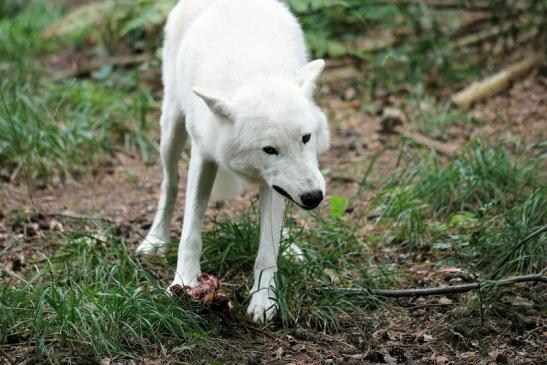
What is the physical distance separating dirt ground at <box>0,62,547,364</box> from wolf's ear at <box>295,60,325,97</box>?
1236mm

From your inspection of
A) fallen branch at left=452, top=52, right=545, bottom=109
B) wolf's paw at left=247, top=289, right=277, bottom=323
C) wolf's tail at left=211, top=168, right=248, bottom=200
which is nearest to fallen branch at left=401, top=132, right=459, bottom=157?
fallen branch at left=452, top=52, right=545, bottom=109

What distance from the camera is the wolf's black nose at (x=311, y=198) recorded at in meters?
3.69

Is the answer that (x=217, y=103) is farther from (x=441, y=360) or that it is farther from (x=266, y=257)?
(x=441, y=360)

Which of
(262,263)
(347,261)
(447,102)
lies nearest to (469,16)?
(447,102)

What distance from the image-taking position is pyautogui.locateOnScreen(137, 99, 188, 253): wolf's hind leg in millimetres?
5230

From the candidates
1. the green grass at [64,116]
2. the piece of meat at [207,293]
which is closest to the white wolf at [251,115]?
the piece of meat at [207,293]

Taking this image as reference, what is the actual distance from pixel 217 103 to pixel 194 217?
2.95 feet

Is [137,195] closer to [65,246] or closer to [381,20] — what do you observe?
[65,246]

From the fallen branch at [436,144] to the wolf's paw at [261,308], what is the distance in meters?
3.07

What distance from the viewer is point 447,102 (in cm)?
839

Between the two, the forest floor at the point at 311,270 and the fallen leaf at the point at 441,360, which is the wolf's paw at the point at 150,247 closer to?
the forest floor at the point at 311,270

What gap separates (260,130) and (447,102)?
16.6ft

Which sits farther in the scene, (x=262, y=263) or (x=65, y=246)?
(x=65, y=246)

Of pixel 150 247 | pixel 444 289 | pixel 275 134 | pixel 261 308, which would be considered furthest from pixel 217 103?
pixel 444 289
